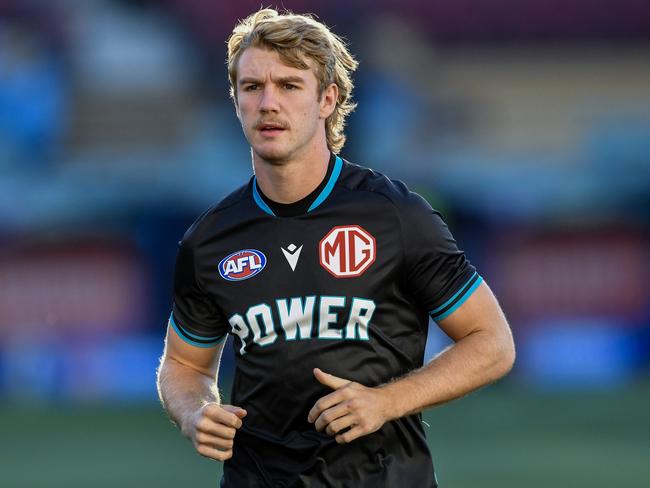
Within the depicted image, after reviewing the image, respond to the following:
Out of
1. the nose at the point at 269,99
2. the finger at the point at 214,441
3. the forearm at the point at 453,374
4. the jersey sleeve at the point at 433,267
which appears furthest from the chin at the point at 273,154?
the finger at the point at 214,441

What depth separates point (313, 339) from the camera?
4500mm

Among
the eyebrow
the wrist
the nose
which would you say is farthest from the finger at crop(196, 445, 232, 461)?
the eyebrow

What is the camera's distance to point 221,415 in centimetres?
426

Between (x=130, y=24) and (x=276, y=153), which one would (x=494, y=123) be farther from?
(x=276, y=153)

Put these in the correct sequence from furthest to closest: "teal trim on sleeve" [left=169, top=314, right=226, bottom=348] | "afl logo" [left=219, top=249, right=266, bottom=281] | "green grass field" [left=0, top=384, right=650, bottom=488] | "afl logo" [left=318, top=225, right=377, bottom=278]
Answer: "green grass field" [left=0, top=384, right=650, bottom=488] → "teal trim on sleeve" [left=169, top=314, right=226, bottom=348] → "afl logo" [left=219, top=249, right=266, bottom=281] → "afl logo" [left=318, top=225, right=377, bottom=278]

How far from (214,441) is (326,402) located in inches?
16.7

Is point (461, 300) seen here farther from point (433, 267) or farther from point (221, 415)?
point (221, 415)

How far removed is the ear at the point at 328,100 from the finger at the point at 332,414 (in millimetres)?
1109

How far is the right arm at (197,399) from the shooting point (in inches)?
168

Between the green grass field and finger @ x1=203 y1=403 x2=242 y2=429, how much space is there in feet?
23.8

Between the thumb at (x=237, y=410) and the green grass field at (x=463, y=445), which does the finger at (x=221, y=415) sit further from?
the green grass field at (x=463, y=445)

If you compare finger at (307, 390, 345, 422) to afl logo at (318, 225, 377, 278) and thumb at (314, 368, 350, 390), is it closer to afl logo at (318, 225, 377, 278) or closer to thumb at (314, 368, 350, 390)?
thumb at (314, 368, 350, 390)

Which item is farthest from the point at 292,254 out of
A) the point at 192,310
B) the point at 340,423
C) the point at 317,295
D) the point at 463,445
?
the point at 463,445

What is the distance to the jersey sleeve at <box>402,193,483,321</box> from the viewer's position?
4.50 m
